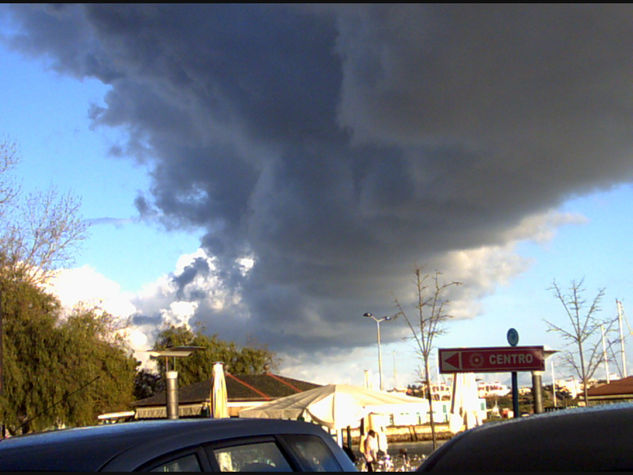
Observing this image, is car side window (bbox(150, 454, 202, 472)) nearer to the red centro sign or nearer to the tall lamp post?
the red centro sign

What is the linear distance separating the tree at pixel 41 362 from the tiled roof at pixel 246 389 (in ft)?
17.4

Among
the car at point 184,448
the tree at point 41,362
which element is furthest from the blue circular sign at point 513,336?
the tree at point 41,362

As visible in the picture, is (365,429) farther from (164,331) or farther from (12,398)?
(164,331)

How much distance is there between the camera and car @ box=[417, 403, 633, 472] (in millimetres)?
1639

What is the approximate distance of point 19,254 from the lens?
3303cm

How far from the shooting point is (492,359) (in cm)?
1329

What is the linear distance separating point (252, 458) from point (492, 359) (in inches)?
423

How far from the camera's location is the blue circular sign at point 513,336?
15.4 meters

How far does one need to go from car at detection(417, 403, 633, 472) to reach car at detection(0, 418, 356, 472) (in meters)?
1.26

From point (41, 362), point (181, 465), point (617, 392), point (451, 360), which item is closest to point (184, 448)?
point (181, 465)

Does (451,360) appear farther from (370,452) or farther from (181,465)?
(181,465)

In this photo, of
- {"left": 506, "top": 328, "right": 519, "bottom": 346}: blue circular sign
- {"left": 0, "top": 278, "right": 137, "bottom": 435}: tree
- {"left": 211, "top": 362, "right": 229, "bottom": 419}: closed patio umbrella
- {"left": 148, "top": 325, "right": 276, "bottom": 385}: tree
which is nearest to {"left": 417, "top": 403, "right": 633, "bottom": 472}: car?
{"left": 506, "top": 328, "right": 519, "bottom": 346}: blue circular sign

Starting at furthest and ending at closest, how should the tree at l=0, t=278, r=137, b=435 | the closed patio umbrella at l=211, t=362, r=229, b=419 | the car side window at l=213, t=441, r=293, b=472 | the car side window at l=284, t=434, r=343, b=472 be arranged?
the tree at l=0, t=278, r=137, b=435, the closed patio umbrella at l=211, t=362, r=229, b=419, the car side window at l=284, t=434, r=343, b=472, the car side window at l=213, t=441, r=293, b=472

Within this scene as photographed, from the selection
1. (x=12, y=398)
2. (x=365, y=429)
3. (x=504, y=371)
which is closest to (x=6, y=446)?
(x=504, y=371)
